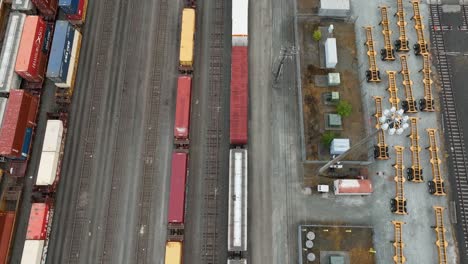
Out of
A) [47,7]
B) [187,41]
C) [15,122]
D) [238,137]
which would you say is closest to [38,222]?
[15,122]

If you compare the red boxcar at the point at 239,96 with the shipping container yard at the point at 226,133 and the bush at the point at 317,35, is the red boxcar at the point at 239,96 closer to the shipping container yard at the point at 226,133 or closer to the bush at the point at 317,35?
the shipping container yard at the point at 226,133

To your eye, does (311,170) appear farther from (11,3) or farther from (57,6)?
(11,3)

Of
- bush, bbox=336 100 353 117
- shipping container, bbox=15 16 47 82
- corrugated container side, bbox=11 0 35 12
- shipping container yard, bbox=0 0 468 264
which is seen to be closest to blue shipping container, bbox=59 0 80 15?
shipping container yard, bbox=0 0 468 264

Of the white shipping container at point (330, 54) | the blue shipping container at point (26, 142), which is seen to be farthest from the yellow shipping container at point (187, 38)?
the blue shipping container at point (26, 142)

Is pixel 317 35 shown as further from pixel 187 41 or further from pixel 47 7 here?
pixel 47 7

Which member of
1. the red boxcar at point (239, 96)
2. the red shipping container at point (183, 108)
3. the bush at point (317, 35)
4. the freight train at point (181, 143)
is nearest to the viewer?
the freight train at point (181, 143)
